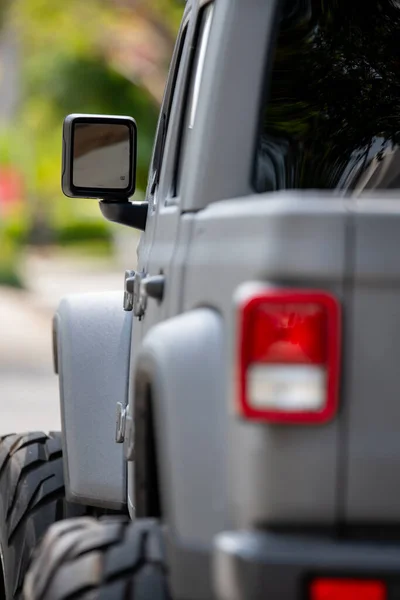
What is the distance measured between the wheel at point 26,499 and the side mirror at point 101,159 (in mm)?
904

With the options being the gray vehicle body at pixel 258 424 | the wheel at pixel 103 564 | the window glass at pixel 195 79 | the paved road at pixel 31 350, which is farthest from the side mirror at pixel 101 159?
the paved road at pixel 31 350

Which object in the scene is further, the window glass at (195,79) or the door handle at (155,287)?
the window glass at (195,79)

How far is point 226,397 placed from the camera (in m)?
2.97

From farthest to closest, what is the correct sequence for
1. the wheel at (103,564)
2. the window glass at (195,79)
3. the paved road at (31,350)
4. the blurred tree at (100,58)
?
1. the blurred tree at (100,58)
2. the paved road at (31,350)
3. the window glass at (195,79)
4. the wheel at (103,564)

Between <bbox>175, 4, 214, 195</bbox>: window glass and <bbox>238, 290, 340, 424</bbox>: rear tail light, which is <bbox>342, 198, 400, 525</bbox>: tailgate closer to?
<bbox>238, 290, 340, 424</bbox>: rear tail light

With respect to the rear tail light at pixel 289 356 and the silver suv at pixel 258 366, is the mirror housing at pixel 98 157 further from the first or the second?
the rear tail light at pixel 289 356

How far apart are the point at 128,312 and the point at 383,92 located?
1.08 meters

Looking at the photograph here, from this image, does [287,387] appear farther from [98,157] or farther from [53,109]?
[53,109]

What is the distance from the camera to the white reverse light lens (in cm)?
283

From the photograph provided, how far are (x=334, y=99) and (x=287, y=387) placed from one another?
1479mm

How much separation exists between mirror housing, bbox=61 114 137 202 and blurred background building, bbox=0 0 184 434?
298 inches

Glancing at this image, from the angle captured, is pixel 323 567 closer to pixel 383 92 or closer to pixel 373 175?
pixel 373 175

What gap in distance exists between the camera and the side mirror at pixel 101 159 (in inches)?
176

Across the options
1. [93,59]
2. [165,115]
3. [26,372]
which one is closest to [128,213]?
[165,115]
